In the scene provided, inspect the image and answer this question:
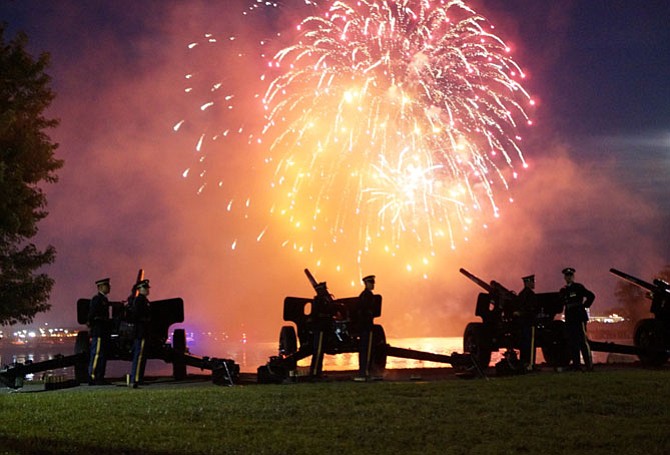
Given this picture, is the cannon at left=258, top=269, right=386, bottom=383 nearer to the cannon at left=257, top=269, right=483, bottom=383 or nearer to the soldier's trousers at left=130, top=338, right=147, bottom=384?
the cannon at left=257, top=269, right=483, bottom=383

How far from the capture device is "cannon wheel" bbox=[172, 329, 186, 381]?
15.3 meters

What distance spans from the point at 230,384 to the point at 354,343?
11.5 ft

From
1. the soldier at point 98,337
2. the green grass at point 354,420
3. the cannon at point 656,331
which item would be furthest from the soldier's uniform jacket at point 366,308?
the cannon at point 656,331

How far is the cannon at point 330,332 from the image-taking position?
1541 centimetres

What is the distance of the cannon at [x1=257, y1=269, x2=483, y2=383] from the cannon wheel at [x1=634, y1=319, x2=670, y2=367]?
15.5ft

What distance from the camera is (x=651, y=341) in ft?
58.6

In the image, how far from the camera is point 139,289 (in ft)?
47.3

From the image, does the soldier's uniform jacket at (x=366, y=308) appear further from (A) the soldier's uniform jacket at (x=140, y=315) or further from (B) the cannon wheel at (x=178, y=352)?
(A) the soldier's uniform jacket at (x=140, y=315)

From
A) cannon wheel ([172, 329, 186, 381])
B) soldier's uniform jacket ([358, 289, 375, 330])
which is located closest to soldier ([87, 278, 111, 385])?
cannon wheel ([172, 329, 186, 381])

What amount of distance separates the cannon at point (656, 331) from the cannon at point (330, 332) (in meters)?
4.77

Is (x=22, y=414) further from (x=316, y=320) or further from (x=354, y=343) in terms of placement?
(x=354, y=343)

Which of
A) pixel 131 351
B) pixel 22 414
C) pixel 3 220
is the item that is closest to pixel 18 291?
pixel 3 220

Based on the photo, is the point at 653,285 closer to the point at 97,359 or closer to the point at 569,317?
the point at 569,317

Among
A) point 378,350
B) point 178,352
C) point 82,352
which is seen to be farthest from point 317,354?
point 82,352
